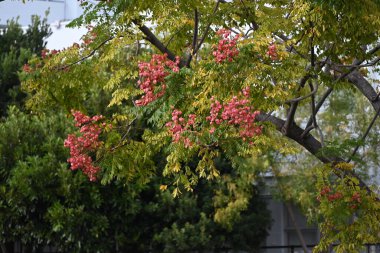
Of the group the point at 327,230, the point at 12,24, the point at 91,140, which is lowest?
the point at 327,230

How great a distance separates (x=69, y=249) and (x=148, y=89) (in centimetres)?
1284

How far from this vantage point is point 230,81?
35.8 feet

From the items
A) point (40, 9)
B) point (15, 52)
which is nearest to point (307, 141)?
point (15, 52)

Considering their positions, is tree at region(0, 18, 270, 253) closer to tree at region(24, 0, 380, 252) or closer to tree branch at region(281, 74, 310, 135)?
tree at region(24, 0, 380, 252)

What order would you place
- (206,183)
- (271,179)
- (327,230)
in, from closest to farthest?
(327,230) → (206,183) → (271,179)

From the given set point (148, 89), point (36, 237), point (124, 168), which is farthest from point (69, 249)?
point (148, 89)

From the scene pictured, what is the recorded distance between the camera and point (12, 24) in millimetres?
27031

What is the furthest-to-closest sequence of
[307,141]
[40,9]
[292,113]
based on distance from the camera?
[40,9] → [307,141] → [292,113]

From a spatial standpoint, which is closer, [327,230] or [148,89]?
[148,89]

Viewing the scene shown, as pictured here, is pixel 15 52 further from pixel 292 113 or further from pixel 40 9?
pixel 292 113

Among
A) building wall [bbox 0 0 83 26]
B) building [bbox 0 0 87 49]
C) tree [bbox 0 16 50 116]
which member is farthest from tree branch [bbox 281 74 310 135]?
building wall [bbox 0 0 83 26]

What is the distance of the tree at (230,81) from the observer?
10.8 metres

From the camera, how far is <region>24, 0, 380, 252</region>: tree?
10.8 metres

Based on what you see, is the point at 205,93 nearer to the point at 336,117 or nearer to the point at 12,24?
the point at 336,117
